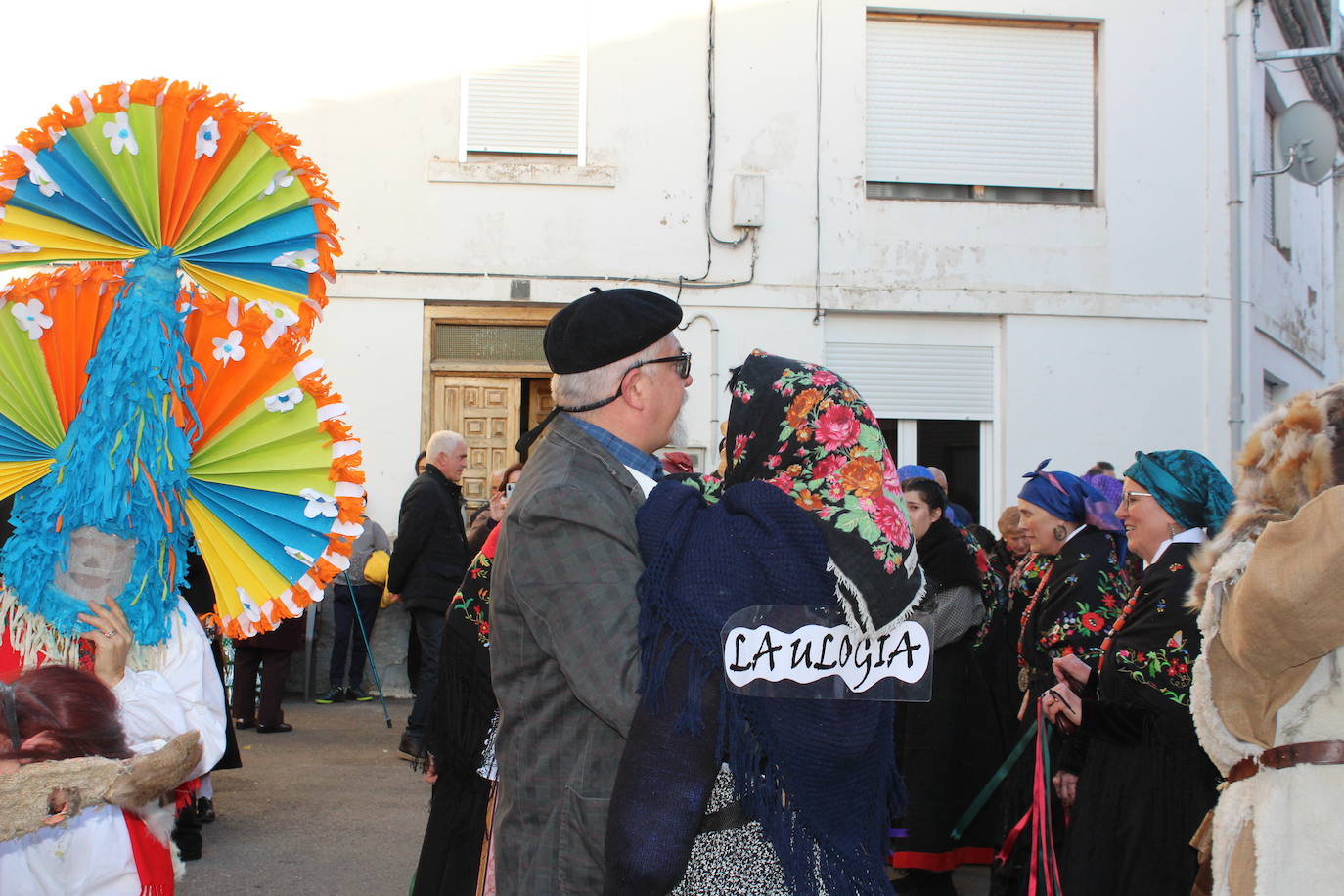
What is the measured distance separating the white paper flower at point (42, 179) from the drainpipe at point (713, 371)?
26.0ft

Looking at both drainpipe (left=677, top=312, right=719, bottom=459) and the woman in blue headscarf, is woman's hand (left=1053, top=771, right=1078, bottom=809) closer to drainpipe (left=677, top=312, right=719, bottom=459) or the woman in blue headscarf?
the woman in blue headscarf

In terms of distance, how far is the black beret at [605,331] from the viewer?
7.64 ft

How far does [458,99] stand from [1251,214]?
748 centimetres

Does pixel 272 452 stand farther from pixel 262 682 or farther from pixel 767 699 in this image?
pixel 262 682

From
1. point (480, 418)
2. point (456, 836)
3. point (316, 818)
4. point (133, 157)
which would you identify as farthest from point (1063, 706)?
point (480, 418)

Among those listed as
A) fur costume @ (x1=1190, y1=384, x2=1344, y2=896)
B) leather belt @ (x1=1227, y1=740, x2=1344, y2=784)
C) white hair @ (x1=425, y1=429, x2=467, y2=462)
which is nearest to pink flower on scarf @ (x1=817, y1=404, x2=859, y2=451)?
fur costume @ (x1=1190, y1=384, x2=1344, y2=896)

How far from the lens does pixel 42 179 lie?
2969 millimetres

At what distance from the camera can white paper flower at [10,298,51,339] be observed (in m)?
2.97

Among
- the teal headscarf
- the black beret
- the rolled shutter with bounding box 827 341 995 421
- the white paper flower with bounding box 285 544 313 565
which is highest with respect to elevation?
the rolled shutter with bounding box 827 341 995 421

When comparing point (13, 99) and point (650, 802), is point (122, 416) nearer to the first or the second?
point (650, 802)

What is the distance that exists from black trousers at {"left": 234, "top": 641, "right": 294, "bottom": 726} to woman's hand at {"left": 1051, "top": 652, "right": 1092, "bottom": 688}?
585cm

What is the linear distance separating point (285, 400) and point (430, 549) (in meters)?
5.36

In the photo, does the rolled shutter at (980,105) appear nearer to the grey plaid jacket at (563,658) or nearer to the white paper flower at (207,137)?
the white paper flower at (207,137)

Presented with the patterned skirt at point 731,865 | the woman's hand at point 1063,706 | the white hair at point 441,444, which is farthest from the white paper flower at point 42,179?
the white hair at point 441,444
